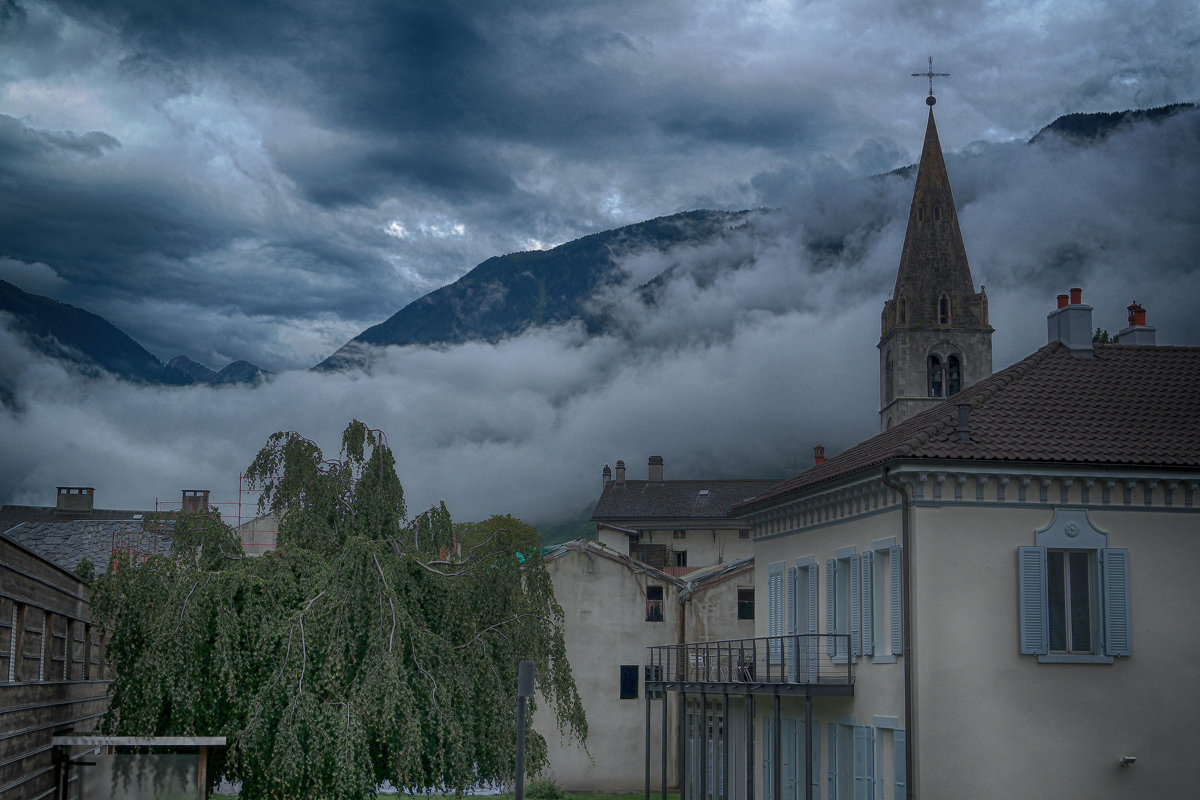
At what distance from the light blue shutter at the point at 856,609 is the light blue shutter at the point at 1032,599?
10.9 feet

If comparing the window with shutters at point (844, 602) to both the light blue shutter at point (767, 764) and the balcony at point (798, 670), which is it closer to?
the balcony at point (798, 670)

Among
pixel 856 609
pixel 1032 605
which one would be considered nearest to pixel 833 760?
pixel 856 609

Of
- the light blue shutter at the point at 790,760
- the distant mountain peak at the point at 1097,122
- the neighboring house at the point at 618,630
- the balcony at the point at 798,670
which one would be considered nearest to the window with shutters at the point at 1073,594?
the balcony at the point at 798,670

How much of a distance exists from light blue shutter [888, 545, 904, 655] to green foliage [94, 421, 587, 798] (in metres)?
5.74

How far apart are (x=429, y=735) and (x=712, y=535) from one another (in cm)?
6821

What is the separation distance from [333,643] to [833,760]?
11.3m

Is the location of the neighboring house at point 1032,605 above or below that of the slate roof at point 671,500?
below

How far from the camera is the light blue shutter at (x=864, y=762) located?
24.0m

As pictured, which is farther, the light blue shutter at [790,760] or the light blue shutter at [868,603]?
the light blue shutter at [790,760]

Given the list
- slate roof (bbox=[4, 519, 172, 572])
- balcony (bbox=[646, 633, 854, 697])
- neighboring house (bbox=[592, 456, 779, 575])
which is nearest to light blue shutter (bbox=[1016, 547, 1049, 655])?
balcony (bbox=[646, 633, 854, 697])

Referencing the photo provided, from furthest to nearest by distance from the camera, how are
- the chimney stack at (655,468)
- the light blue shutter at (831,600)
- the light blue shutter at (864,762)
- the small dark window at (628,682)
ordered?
the chimney stack at (655,468), the small dark window at (628,682), the light blue shutter at (831,600), the light blue shutter at (864,762)

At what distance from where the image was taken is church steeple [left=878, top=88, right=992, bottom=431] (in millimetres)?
83750

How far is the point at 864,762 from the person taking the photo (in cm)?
2430

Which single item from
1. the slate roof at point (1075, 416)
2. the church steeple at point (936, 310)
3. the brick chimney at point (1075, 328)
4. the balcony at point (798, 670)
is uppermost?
the church steeple at point (936, 310)
